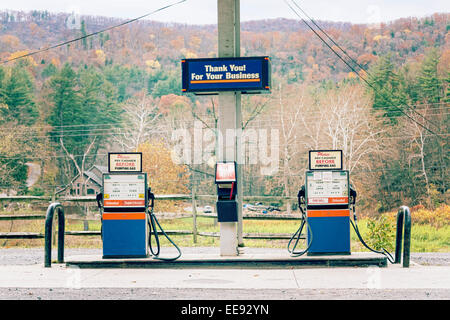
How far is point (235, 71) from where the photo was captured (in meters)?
11.2

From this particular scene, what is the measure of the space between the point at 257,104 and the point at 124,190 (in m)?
31.9

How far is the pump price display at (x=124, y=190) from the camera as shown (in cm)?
1116

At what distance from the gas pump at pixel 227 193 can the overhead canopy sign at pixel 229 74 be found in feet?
4.89

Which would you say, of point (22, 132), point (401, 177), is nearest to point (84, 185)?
point (22, 132)

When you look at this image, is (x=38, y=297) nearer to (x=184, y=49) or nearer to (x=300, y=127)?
(x=300, y=127)

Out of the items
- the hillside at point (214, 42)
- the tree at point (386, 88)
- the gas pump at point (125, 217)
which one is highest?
the hillside at point (214, 42)

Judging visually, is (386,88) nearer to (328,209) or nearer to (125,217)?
(328,209)

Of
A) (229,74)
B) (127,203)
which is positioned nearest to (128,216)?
(127,203)

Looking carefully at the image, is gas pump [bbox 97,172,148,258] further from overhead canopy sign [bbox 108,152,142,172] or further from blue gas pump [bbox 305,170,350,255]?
blue gas pump [bbox 305,170,350,255]

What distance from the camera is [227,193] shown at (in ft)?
36.2

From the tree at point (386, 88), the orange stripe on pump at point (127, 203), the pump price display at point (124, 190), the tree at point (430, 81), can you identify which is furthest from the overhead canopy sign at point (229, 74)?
the tree at point (430, 81)

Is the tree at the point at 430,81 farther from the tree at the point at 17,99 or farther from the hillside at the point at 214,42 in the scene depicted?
the tree at the point at 17,99

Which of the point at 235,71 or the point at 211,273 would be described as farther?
the point at 235,71

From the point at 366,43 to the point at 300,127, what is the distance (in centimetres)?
2925
